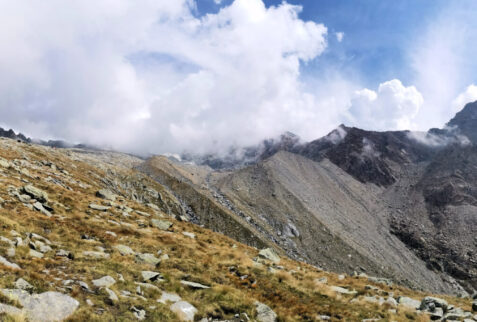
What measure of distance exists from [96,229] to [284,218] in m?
84.5

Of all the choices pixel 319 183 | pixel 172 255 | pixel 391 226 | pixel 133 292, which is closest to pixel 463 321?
pixel 133 292

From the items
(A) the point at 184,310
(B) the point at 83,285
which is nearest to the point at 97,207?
(B) the point at 83,285

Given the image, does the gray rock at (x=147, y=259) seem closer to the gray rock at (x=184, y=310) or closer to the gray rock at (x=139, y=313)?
the gray rock at (x=184, y=310)

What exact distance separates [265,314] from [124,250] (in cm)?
Answer: 1269

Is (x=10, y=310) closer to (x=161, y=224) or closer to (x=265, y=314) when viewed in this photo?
(x=265, y=314)

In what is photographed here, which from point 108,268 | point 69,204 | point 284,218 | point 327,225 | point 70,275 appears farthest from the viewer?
point 327,225

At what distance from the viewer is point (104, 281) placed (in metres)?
14.8

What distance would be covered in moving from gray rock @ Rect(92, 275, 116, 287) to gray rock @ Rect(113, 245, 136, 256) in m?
6.66

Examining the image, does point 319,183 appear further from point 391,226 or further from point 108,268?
point 108,268

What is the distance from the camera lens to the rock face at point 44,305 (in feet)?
33.5

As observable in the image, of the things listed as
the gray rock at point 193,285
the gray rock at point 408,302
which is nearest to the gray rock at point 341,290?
the gray rock at point 408,302

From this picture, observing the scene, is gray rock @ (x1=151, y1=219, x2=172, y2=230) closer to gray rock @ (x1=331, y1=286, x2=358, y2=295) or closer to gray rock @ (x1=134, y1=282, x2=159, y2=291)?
gray rock @ (x1=134, y1=282, x2=159, y2=291)

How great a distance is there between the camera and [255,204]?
365 feet

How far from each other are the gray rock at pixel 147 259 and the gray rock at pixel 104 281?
18.7 ft
